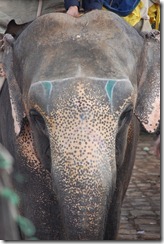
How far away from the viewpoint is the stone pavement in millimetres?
4707

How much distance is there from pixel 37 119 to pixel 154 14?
126cm

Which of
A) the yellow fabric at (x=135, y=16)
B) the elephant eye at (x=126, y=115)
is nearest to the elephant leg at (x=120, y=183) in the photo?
the elephant eye at (x=126, y=115)

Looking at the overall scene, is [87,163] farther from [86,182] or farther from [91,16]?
[91,16]

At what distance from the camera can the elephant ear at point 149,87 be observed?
10.6 feet

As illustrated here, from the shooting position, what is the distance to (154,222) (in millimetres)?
4930

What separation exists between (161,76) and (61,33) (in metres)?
0.48

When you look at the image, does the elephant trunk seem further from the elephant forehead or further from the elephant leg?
the elephant leg

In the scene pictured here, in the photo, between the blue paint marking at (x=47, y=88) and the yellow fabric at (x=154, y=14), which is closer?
the blue paint marking at (x=47, y=88)

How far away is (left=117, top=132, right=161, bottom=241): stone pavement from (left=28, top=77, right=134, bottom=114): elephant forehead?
1.78 metres

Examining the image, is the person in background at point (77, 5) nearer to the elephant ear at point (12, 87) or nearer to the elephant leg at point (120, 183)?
the elephant ear at point (12, 87)

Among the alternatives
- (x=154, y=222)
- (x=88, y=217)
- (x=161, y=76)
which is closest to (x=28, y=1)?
(x=161, y=76)

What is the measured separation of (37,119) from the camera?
3.06 meters

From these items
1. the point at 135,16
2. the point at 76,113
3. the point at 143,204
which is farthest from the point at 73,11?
the point at 143,204

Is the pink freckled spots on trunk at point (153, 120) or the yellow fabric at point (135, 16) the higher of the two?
the yellow fabric at point (135, 16)
